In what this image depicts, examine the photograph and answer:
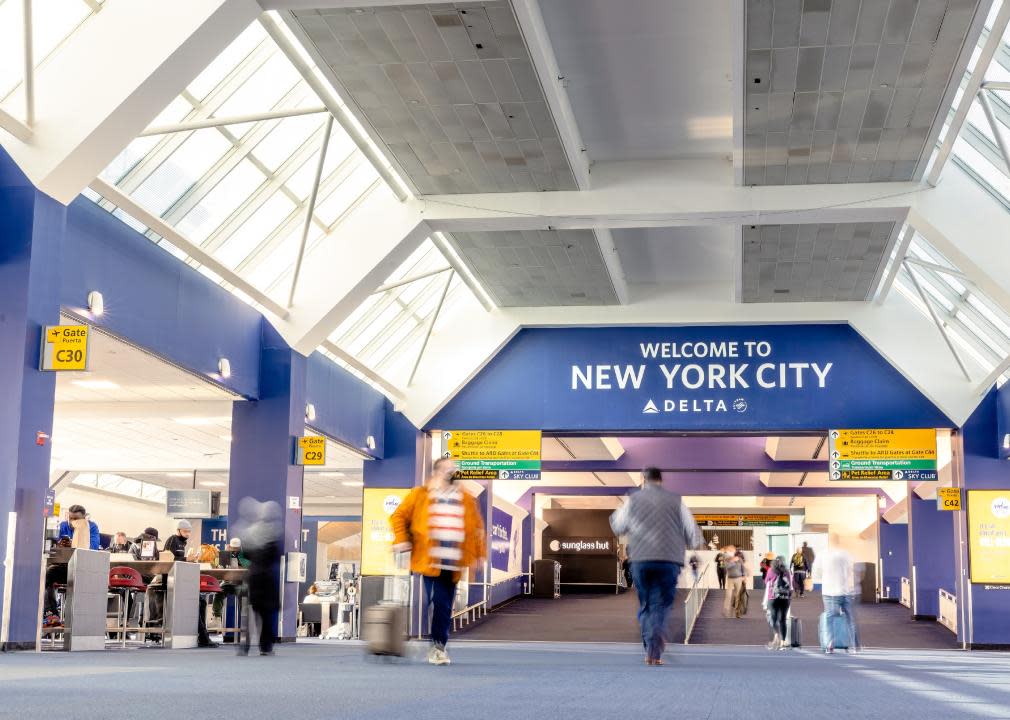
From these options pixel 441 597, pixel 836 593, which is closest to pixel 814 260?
pixel 836 593

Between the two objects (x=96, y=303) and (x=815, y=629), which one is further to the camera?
(x=815, y=629)

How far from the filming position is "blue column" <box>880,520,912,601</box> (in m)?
39.1

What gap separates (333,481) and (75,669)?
29477 mm

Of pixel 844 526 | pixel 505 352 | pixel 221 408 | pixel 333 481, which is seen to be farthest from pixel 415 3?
pixel 844 526

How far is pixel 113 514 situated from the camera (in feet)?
142

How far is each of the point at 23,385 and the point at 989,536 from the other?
17380mm

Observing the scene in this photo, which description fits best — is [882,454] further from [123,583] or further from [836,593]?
[123,583]

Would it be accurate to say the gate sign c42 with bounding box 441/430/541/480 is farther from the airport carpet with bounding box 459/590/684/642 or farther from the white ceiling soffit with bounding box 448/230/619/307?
the airport carpet with bounding box 459/590/684/642

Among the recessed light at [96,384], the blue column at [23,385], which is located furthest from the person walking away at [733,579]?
the blue column at [23,385]

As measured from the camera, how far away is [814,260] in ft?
68.5

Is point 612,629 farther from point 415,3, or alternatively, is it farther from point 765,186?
point 415,3

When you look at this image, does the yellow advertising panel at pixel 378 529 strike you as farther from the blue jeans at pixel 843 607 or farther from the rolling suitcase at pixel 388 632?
the rolling suitcase at pixel 388 632

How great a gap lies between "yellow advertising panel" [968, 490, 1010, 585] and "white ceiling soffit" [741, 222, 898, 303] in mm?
4233

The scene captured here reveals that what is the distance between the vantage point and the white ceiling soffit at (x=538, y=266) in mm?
19984
